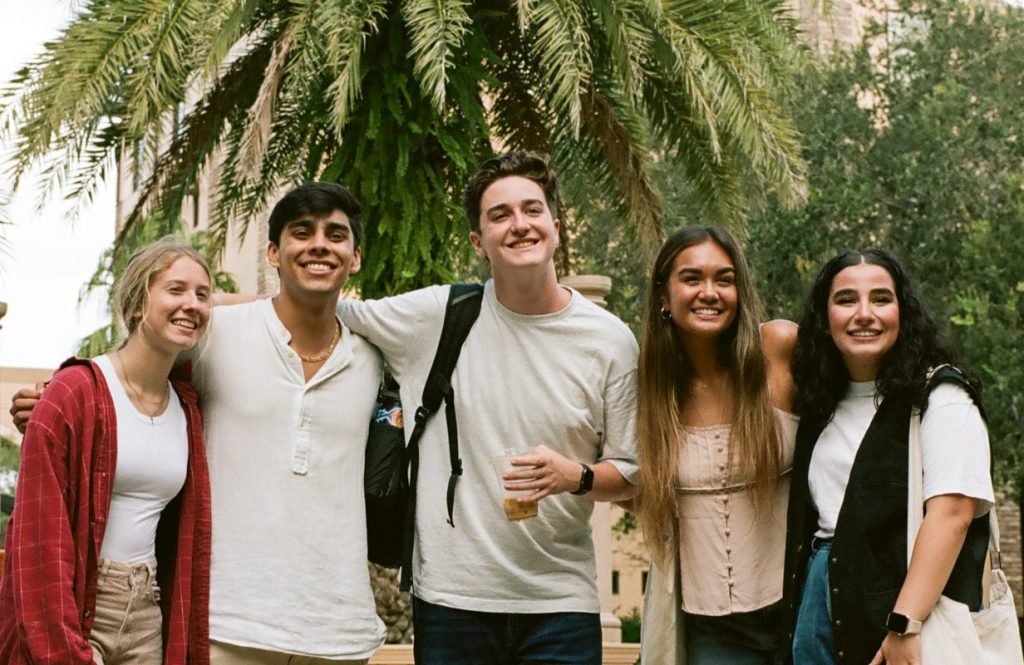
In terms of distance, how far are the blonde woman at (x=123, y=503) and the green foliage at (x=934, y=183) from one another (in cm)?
1216

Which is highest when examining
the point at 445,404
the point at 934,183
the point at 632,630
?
the point at 934,183

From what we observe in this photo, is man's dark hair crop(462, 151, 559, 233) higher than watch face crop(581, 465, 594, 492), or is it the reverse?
man's dark hair crop(462, 151, 559, 233)

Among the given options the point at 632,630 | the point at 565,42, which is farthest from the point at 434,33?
the point at 632,630

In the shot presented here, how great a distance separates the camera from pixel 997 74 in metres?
16.5

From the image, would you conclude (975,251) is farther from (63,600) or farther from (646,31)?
(63,600)

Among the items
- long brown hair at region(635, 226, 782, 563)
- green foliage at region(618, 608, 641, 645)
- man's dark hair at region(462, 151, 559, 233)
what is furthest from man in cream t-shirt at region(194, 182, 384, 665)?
green foliage at region(618, 608, 641, 645)

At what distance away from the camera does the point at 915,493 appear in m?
3.31

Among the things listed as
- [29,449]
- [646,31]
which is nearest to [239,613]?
[29,449]

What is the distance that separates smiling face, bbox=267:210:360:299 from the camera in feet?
11.5

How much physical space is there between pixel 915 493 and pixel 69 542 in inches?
85.0

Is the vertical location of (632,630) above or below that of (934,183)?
below

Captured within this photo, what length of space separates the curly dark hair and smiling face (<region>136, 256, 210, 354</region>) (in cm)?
172

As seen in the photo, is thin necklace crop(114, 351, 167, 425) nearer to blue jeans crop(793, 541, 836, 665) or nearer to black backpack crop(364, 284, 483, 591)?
black backpack crop(364, 284, 483, 591)

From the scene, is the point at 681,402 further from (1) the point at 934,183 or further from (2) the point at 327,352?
(1) the point at 934,183
